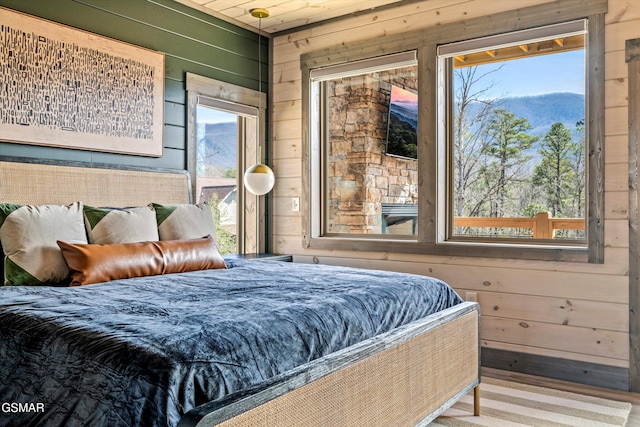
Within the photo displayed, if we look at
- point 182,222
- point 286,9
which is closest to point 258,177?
point 182,222

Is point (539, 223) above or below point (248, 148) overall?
below

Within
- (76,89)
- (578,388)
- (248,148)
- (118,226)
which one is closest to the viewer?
(118,226)

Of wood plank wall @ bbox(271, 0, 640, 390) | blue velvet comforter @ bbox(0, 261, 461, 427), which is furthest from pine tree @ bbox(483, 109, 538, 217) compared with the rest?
blue velvet comforter @ bbox(0, 261, 461, 427)

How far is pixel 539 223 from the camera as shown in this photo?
324 cm

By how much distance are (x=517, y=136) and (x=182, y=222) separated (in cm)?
218

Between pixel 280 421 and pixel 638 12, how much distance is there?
9.35 feet

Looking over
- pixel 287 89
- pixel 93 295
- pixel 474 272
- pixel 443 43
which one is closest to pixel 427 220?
pixel 474 272

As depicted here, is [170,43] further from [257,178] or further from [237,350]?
[237,350]

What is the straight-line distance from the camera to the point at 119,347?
1329 millimetres

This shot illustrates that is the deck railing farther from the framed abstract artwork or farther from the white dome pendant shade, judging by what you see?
the framed abstract artwork

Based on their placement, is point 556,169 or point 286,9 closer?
point 556,169

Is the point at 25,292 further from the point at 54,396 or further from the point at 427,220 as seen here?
the point at 427,220

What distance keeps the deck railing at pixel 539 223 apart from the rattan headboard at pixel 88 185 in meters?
2.05

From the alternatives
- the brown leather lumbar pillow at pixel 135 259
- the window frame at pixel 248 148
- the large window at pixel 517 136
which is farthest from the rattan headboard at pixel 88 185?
the large window at pixel 517 136
